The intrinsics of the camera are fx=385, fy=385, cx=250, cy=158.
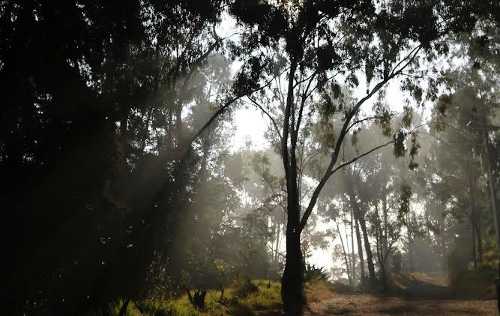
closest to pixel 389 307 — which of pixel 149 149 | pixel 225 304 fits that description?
pixel 225 304

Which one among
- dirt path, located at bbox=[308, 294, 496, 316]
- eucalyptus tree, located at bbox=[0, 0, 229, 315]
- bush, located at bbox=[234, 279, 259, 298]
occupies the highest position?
eucalyptus tree, located at bbox=[0, 0, 229, 315]

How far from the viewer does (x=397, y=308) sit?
15.1 meters

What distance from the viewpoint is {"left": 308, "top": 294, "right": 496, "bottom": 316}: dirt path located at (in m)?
13.6

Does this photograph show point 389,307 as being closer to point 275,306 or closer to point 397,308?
point 397,308

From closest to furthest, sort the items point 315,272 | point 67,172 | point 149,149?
point 67,172
point 149,149
point 315,272

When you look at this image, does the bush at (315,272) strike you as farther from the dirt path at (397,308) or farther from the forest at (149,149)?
the dirt path at (397,308)

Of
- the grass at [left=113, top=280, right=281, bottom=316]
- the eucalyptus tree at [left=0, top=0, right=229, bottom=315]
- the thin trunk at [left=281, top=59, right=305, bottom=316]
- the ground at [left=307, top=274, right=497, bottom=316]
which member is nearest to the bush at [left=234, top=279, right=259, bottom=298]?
the grass at [left=113, top=280, right=281, bottom=316]

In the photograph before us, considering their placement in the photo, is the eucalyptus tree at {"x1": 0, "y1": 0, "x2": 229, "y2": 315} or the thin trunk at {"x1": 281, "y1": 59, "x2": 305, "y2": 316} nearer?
the eucalyptus tree at {"x1": 0, "y1": 0, "x2": 229, "y2": 315}

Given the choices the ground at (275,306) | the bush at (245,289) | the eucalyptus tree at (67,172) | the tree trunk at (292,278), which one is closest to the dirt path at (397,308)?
the ground at (275,306)

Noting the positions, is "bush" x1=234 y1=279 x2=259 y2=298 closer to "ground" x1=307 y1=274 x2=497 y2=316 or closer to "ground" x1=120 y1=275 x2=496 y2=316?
"ground" x1=120 y1=275 x2=496 y2=316

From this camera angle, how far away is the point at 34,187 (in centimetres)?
765

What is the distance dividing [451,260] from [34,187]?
118 ft

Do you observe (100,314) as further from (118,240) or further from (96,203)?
(96,203)

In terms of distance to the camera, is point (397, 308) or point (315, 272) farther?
point (315, 272)
